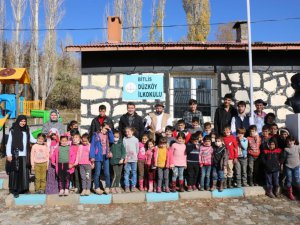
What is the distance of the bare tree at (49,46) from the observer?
2220cm

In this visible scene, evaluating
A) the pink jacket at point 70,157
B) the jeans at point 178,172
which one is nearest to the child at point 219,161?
the jeans at point 178,172

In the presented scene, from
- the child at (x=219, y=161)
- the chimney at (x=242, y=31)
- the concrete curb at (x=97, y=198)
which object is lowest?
the concrete curb at (x=97, y=198)

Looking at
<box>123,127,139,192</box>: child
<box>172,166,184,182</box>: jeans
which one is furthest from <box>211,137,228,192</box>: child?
<box>123,127,139,192</box>: child

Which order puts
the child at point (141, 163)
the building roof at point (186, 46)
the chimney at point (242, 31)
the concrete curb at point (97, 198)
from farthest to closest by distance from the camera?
the chimney at point (242, 31), the building roof at point (186, 46), the child at point (141, 163), the concrete curb at point (97, 198)

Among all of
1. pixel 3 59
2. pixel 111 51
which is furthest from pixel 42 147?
pixel 3 59

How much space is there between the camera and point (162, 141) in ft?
18.3

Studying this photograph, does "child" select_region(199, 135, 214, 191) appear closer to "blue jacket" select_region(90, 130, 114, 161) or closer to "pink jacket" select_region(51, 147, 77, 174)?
"blue jacket" select_region(90, 130, 114, 161)

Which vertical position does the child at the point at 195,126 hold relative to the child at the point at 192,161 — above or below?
above

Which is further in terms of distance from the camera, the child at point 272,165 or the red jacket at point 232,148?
the red jacket at point 232,148

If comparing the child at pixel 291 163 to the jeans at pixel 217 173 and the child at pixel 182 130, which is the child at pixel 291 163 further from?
the child at pixel 182 130

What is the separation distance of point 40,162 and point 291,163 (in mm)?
4634

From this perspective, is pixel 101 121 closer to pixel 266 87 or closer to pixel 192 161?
pixel 192 161

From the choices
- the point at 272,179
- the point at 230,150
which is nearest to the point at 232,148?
the point at 230,150

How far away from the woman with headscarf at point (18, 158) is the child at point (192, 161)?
9.99 ft
